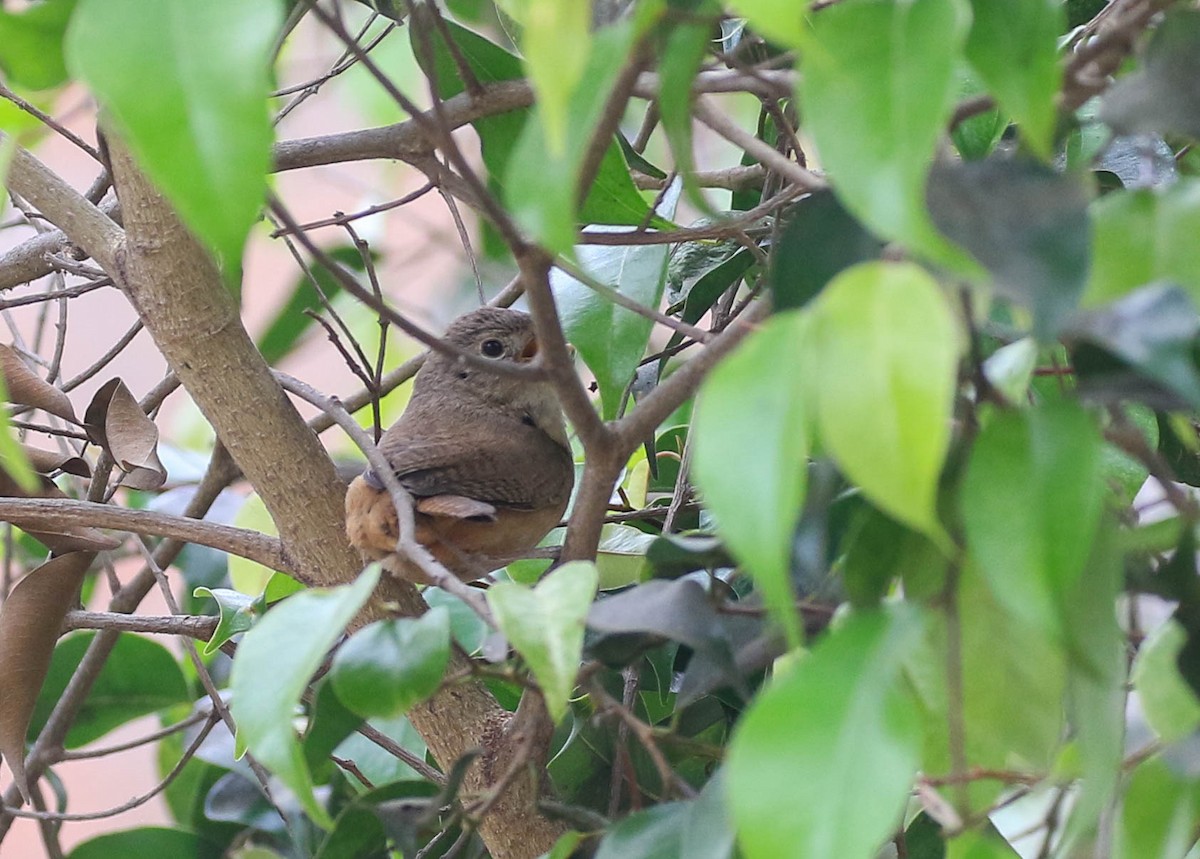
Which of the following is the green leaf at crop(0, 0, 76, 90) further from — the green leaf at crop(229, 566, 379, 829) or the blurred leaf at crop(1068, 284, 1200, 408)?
the blurred leaf at crop(1068, 284, 1200, 408)

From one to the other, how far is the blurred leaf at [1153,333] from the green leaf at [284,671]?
34cm

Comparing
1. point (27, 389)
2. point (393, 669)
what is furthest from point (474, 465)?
point (393, 669)

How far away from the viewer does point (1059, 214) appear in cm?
46

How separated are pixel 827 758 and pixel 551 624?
0.57 feet

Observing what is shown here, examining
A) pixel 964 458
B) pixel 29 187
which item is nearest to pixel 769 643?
pixel 964 458

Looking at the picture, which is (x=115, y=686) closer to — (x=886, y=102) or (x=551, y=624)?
(x=551, y=624)

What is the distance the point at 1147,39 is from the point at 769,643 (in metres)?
0.36

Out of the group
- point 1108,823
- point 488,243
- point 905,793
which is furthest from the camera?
point 488,243

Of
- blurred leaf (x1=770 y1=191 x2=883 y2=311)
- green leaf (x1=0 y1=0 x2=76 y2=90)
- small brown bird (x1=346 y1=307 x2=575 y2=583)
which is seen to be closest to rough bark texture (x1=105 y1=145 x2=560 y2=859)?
small brown bird (x1=346 y1=307 x2=575 y2=583)

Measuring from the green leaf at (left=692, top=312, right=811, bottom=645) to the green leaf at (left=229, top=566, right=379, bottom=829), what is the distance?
22cm

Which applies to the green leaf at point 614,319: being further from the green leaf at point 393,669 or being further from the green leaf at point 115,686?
the green leaf at point 115,686

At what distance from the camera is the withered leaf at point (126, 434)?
3.60ft

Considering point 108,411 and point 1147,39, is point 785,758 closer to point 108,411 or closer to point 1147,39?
point 1147,39

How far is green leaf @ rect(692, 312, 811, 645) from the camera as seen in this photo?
38 centimetres
